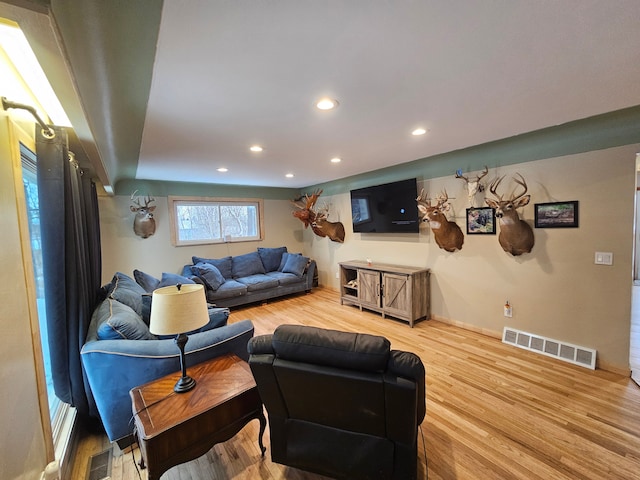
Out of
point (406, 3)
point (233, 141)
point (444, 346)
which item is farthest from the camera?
point (444, 346)

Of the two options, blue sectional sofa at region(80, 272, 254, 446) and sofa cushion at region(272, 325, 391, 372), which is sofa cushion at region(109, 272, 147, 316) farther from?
sofa cushion at region(272, 325, 391, 372)

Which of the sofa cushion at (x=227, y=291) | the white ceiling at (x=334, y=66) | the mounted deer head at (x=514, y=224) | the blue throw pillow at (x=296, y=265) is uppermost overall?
the white ceiling at (x=334, y=66)

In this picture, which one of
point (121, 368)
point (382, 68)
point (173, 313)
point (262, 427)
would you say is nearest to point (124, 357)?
point (121, 368)

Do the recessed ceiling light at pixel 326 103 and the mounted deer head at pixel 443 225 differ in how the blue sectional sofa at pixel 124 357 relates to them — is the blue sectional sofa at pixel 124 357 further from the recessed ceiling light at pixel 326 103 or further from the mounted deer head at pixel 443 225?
the mounted deer head at pixel 443 225

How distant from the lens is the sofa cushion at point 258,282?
16.1 ft

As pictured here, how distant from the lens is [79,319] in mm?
1801

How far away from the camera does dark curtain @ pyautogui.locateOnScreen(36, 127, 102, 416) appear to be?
155cm

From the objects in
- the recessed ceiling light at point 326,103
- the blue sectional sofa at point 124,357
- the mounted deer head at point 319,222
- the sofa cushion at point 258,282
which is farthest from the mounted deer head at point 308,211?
the blue sectional sofa at point 124,357

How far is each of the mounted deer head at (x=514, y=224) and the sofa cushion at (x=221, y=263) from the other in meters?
4.58

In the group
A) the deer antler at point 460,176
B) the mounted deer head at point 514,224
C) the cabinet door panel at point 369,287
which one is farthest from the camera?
the cabinet door panel at point 369,287

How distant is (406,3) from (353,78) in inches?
21.6

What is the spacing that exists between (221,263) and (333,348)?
14.7 feet

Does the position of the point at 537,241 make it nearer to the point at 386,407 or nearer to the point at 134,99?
the point at 386,407

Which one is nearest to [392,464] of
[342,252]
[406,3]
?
[406,3]
